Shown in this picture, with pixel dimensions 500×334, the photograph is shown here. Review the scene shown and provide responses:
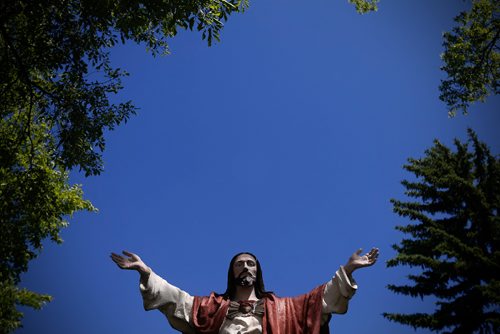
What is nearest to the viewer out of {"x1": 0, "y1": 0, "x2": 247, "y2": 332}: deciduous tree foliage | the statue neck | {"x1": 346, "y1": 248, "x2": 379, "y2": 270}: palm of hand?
{"x1": 346, "y1": 248, "x2": 379, "y2": 270}: palm of hand

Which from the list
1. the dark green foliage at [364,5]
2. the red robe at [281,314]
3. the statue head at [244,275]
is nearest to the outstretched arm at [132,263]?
the red robe at [281,314]

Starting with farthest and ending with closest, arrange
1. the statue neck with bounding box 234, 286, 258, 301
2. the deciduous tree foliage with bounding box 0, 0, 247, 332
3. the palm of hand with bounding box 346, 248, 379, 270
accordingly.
A: the deciduous tree foliage with bounding box 0, 0, 247, 332, the statue neck with bounding box 234, 286, 258, 301, the palm of hand with bounding box 346, 248, 379, 270

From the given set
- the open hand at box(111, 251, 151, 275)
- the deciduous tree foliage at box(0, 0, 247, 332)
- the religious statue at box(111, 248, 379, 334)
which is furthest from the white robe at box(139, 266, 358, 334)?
the deciduous tree foliage at box(0, 0, 247, 332)

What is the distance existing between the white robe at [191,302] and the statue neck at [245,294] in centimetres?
41

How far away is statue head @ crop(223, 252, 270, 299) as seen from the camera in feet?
20.7

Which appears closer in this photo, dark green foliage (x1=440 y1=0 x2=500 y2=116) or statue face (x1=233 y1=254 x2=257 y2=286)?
statue face (x1=233 y1=254 x2=257 y2=286)

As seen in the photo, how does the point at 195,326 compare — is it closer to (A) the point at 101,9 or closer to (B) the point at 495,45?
(A) the point at 101,9

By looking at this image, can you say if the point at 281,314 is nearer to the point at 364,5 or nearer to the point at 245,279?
the point at 245,279

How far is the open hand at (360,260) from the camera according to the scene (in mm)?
5555

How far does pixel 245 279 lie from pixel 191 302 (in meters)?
0.76

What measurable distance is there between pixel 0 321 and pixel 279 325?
432 inches

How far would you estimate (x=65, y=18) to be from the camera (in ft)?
33.3

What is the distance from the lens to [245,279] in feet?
20.6

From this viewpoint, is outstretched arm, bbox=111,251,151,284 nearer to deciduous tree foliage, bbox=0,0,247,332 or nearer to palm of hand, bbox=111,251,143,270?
palm of hand, bbox=111,251,143,270
